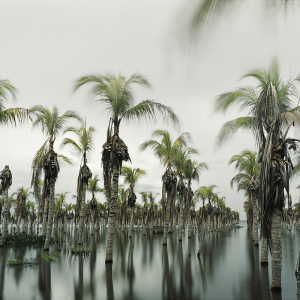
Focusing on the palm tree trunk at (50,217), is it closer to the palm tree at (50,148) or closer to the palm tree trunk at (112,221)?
the palm tree at (50,148)

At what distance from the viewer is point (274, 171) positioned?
807cm

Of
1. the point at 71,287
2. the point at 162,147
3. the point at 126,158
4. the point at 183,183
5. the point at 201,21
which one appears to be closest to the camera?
the point at 201,21

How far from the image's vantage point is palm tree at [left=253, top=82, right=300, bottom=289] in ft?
25.9

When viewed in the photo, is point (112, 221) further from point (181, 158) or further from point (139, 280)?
point (181, 158)

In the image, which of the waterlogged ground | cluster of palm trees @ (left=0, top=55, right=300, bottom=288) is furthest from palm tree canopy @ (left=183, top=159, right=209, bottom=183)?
the waterlogged ground

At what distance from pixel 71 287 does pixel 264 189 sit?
23.0ft

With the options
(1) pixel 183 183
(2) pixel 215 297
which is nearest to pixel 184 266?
(2) pixel 215 297

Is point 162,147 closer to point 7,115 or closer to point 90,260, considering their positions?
point 90,260

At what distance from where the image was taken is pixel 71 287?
28.5ft

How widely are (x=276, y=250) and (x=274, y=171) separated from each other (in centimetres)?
257

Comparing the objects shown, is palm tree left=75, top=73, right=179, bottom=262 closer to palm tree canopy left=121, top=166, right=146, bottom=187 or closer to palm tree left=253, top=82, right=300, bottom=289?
palm tree left=253, top=82, right=300, bottom=289

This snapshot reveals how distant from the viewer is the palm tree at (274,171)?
7906mm

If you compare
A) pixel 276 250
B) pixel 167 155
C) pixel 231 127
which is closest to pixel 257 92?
pixel 231 127

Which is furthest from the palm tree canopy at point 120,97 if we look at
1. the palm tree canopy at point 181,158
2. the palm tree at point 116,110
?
the palm tree canopy at point 181,158
